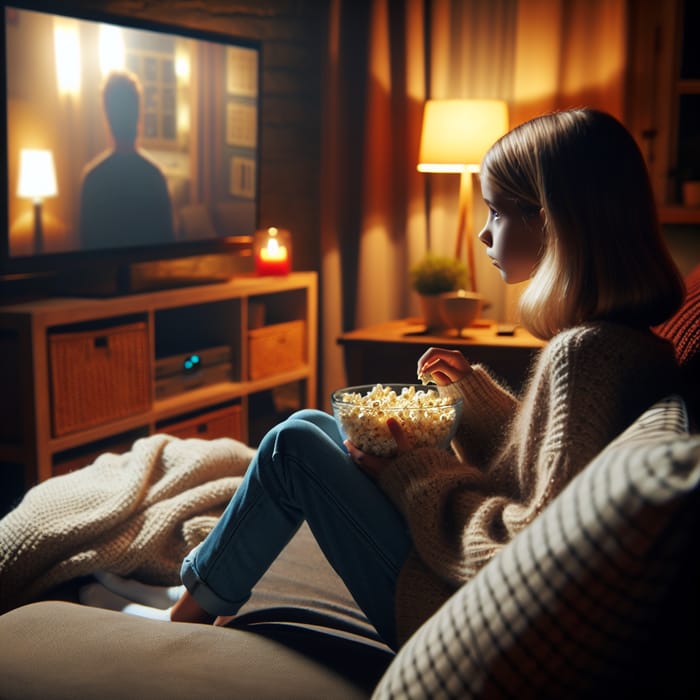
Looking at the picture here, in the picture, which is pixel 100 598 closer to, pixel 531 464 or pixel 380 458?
pixel 380 458

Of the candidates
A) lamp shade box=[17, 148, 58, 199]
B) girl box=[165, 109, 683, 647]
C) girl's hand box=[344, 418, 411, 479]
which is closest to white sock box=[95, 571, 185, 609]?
girl box=[165, 109, 683, 647]

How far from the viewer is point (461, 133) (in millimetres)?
3420

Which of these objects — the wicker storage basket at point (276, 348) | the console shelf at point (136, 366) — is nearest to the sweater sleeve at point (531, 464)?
the console shelf at point (136, 366)

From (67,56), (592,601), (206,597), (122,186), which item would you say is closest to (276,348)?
(122,186)

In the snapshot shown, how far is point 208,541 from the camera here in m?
1.49

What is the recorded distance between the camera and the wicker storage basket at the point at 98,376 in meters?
2.75

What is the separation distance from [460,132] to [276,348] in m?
1.03

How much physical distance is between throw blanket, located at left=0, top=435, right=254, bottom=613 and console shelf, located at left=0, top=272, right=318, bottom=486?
2.56 feet

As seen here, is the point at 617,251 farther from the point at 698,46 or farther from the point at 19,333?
the point at 698,46

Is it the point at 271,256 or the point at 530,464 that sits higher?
the point at 271,256

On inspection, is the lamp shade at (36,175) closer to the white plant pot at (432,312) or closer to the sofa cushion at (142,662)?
the white plant pot at (432,312)

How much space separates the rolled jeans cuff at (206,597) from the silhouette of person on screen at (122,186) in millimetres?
1763

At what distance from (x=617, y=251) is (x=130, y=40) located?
226cm

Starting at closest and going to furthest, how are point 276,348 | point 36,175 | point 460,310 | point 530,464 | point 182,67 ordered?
point 530,464 < point 36,175 < point 460,310 < point 182,67 < point 276,348
